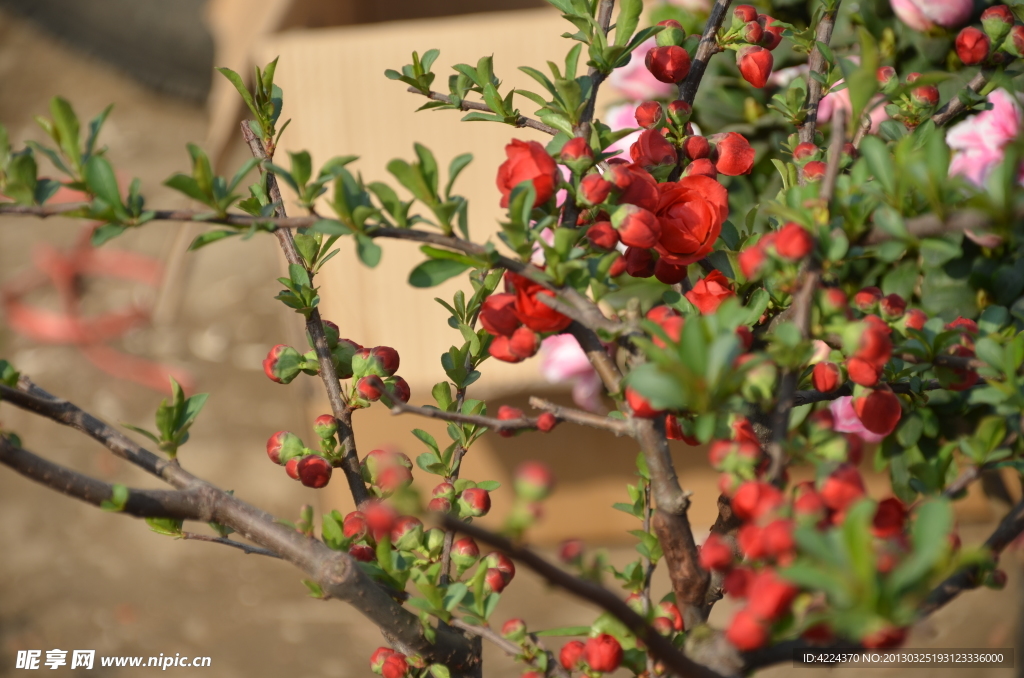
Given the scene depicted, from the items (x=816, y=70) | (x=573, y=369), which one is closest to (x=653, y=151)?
(x=816, y=70)

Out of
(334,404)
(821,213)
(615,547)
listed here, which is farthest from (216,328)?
(821,213)

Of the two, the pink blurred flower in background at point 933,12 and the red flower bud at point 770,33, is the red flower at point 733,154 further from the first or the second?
the pink blurred flower in background at point 933,12

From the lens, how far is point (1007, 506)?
865 mm

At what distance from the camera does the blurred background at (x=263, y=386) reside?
1.32m

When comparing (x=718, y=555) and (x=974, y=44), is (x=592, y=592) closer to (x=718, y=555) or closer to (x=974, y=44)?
(x=718, y=555)

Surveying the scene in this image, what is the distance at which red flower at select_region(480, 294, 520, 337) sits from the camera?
→ 0.38m

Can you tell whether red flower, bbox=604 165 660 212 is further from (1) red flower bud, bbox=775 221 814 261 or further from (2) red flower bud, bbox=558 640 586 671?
(2) red flower bud, bbox=558 640 586 671

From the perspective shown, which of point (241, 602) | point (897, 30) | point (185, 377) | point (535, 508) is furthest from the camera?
point (185, 377)

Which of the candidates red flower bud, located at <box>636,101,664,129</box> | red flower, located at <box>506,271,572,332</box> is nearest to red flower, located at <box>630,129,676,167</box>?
red flower bud, located at <box>636,101,664,129</box>

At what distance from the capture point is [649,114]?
1.56 ft

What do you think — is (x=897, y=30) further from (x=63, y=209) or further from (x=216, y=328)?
(x=216, y=328)

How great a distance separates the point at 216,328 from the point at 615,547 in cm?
131

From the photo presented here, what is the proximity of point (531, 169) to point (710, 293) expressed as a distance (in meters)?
0.12

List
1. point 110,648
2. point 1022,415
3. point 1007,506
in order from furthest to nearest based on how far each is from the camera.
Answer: point 110,648 < point 1007,506 < point 1022,415
